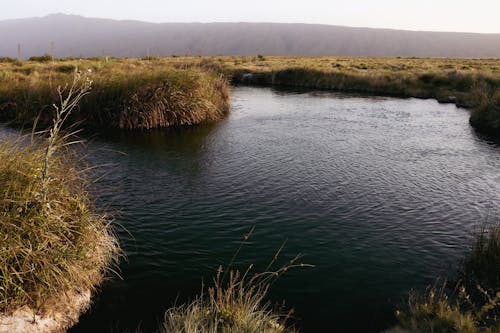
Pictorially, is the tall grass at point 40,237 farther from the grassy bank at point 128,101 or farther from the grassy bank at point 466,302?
the grassy bank at point 128,101

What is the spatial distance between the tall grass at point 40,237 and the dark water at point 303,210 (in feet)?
3.30

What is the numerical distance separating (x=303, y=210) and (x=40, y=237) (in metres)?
8.85

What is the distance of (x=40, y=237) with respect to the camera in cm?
742

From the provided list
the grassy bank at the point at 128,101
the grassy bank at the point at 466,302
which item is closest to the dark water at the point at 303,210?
the grassy bank at the point at 466,302

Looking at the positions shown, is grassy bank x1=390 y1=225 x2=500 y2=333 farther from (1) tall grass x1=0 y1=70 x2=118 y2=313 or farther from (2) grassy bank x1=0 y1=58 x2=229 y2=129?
(2) grassy bank x1=0 y1=58 x2=229 y2=129

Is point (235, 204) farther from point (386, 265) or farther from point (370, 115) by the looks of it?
point (370, 115)

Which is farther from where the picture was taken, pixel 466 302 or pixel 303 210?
pixel 303 210

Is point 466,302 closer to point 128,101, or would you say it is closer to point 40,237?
point 40,237

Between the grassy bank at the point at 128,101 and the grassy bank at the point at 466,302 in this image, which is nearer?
the grassy bank at the point at 466,302

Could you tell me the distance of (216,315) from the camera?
700cm

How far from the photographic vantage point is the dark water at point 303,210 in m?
9.20

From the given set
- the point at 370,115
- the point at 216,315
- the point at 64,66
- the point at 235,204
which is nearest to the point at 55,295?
the point at 216,315

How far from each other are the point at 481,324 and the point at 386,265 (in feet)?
9.87

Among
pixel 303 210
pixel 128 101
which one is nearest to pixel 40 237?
pixel 303 210
